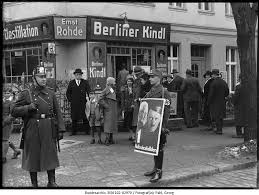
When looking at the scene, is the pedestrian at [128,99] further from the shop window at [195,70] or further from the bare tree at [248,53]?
the shop window at [195,70]

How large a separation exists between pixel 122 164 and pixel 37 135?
7.88 feet

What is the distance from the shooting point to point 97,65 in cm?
1583

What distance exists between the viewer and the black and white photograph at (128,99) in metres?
6.95

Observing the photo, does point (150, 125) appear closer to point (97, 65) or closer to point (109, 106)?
point (109, 106)

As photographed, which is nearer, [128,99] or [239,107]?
[128,99]

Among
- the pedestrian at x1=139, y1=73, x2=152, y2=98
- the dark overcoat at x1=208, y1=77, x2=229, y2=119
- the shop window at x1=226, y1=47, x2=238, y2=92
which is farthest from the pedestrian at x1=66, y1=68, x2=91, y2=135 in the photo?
the shop window at x1=226, y1=47, x2=238, y2=92

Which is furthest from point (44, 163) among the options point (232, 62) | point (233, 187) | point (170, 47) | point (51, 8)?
point (232, 62)

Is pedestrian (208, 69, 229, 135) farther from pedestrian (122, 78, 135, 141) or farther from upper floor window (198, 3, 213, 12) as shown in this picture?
upper floor window (198, 3, 213, 12)

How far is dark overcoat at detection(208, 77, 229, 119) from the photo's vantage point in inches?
504

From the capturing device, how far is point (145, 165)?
8.35m

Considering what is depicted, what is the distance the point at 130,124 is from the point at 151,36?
7194 mm

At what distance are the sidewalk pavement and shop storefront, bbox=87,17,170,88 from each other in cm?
484

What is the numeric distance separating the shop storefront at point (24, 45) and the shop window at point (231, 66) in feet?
32.6

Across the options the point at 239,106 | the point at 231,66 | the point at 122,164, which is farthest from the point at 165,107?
the point at 231,66
